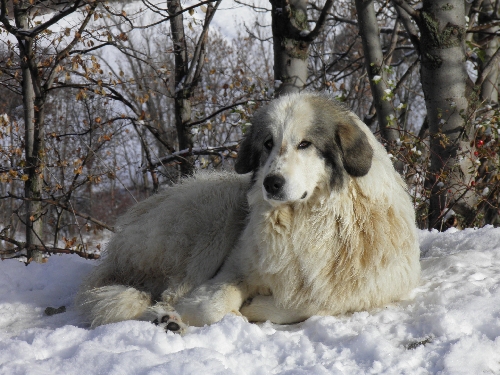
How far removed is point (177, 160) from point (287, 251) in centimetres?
457

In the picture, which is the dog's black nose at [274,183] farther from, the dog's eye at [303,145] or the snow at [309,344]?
the snow at [309,344]

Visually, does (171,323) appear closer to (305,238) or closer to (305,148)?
(305,238)

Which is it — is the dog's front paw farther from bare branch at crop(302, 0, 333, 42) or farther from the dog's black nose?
bare branch at crop(302, 0, 333, 42)

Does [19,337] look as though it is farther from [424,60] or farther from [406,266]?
[424,60]

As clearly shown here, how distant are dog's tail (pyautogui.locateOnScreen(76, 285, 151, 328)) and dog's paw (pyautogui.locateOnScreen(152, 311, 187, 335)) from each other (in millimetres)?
314

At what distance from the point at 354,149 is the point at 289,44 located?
307 centimetres

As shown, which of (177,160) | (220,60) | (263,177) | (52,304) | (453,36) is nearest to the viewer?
(263,177)

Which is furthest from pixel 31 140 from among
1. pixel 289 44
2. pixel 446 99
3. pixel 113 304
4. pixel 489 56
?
pixel 489 56

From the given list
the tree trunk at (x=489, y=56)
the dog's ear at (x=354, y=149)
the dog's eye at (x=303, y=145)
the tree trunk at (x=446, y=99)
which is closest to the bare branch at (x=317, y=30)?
the tree trunk at (x=446, y=99)

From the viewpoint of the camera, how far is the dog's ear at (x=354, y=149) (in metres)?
3.32

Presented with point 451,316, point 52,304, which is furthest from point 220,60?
point 451,316

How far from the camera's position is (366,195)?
3.40 m

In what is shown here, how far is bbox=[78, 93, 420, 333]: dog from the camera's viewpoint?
3.31m

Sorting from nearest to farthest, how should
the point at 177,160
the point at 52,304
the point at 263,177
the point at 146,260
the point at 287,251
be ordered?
1. the point at 263,177
2. the point at 287,251
3. the point at 146,260
4. the point at 52,304
5. the point at 177,160
